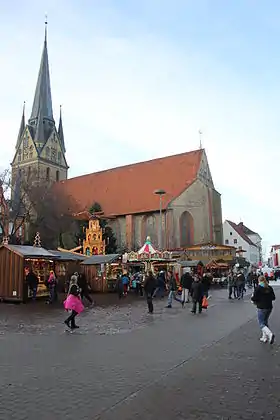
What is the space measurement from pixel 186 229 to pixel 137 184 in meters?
10.4

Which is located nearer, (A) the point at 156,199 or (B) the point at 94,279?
(B) the point at 94,279

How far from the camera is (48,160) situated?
69.8 m

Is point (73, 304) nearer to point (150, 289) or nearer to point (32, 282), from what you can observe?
point (150, 289)

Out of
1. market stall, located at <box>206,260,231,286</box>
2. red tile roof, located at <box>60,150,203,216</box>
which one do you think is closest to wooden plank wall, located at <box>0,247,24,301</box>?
market stall, located at <box>206,260,231,286</box>

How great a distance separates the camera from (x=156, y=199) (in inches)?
2090

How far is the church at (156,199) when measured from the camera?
168 feet

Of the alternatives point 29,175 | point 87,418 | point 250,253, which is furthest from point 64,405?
point 250,253

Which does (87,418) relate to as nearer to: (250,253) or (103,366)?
(103,366)

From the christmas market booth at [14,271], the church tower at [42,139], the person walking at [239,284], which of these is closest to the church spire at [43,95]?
the church tower at [42,139]

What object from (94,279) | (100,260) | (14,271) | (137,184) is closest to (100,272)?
(94,279)

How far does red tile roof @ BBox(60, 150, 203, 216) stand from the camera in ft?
177

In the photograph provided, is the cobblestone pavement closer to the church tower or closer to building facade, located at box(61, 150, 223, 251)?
building facade, located at box(61, 150, 223, 251)

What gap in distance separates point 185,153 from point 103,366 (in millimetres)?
52398

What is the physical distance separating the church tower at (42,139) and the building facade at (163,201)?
466 inches
